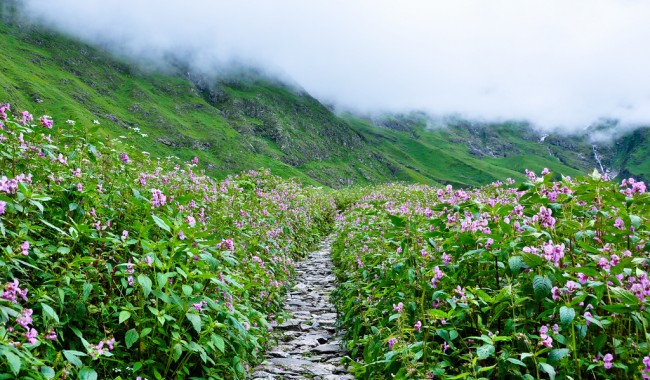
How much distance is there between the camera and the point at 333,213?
28.5 metres

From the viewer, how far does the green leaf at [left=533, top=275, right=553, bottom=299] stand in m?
3.85

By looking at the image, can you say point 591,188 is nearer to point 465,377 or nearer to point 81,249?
point 465,377

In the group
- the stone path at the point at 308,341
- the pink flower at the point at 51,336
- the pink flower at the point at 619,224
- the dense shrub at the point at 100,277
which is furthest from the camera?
the stone path at the point at 308,341

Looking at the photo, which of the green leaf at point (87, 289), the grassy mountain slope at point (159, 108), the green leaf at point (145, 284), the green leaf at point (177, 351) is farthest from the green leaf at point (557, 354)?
the grassy mountain slope at point (159, 108)

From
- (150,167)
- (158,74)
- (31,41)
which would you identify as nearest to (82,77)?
(31,41)

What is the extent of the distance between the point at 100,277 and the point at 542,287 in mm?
4836

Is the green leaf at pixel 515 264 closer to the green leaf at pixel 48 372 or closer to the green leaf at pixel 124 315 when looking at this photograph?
the green leaf at pixel 124 315

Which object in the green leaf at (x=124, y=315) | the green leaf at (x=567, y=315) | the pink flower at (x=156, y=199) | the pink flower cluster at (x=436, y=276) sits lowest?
the green leaf at (x=124, y=315)

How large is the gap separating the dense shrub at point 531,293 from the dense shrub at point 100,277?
7.21 ft

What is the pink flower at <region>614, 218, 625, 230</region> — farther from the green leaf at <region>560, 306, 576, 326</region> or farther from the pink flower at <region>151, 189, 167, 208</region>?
the pink flower at <region>151, 189, 167, 208</region>

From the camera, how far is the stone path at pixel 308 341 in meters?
6.51

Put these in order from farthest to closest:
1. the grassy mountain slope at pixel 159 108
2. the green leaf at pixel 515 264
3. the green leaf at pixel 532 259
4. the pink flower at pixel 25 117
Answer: the grassy mountain slope at pixel 159 108, the pink flower at pixel 25 117, the green leaf at pixel 515 264, the green leaf at pixel 532 259

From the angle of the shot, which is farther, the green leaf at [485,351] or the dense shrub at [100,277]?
the dense shrub at [100,277]

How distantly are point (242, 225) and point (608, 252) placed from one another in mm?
7459
